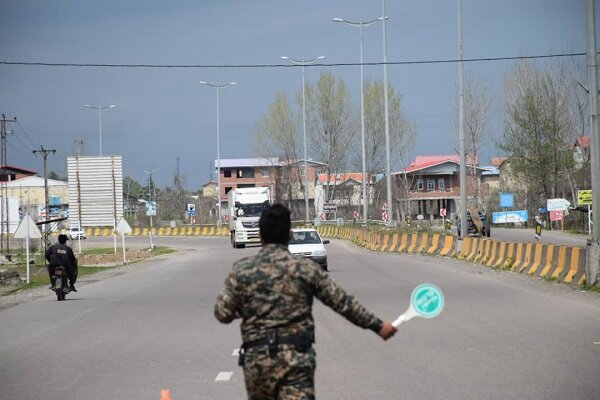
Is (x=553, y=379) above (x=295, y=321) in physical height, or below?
below

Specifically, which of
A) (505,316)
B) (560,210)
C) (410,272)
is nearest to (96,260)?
(410,272)

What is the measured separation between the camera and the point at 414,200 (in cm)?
11000

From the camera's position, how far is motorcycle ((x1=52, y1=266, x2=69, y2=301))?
2278 cm

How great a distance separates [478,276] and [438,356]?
15.3 meters

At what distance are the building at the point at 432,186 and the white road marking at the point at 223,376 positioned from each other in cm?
9607

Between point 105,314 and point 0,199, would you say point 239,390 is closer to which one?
point 105,314

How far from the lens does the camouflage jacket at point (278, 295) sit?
222 inches

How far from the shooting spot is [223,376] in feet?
34.5

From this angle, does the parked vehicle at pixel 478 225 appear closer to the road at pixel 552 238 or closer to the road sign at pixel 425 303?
the road at pixel 552 238

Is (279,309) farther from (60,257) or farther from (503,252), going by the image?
(503,252)

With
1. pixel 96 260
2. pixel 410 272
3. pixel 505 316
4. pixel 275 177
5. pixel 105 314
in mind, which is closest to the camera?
pixel 505 316

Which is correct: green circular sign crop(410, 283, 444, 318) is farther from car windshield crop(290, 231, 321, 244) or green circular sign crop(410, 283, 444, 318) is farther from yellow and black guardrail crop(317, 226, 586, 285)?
car windshield crop(290, 231, 321, 244)

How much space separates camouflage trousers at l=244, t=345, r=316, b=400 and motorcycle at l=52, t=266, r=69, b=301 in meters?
18.0

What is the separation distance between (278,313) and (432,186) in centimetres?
10706
